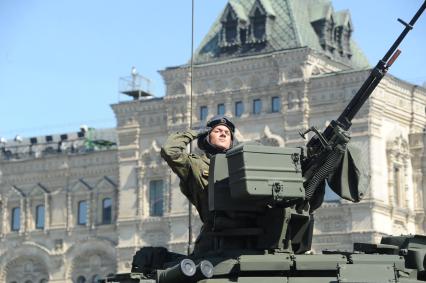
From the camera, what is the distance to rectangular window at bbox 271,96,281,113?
59656 mm

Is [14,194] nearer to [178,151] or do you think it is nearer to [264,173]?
[178,151]

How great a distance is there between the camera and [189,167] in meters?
12.3

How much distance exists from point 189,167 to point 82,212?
5562cm

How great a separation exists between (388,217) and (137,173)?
45.1 ft

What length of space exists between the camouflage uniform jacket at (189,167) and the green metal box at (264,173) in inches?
40.3

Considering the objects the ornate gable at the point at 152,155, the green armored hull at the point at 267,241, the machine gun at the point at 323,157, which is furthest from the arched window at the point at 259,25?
the green armored hull at the point at 267,241

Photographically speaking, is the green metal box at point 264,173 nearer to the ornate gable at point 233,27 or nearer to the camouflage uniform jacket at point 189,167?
the camouflage uniform jacket at point 189,167

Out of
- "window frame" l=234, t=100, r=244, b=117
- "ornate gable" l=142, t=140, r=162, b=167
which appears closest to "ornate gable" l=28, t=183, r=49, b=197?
"ornate gable" l=142, t=140, r=162, b=167

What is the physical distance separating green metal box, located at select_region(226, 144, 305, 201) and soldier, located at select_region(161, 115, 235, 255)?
1.07 meters

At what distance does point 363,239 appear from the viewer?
56.1m

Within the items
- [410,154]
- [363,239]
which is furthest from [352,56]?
[363,239]

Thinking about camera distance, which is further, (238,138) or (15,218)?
(15,218)

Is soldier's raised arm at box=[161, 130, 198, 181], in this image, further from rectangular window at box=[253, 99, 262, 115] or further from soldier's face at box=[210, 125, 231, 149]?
rectangular window at box=[253, 99, 262, 115]

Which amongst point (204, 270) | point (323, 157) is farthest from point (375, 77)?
point (204, 270)
